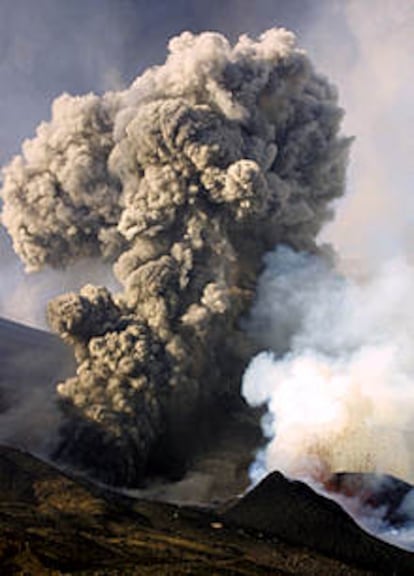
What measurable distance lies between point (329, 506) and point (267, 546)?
4.42 meters

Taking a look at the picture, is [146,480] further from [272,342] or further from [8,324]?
[8,324]

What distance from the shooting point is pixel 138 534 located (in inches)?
1205

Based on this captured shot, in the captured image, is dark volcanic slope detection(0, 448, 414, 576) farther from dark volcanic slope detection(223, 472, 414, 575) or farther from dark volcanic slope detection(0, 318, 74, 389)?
dark volcanic slope detection(0, 318, 74, 389)

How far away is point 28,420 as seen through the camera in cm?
5022

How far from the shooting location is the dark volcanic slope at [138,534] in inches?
973

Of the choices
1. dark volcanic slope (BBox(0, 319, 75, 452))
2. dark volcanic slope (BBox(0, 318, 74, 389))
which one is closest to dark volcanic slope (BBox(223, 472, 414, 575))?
dark volcanic slope (BBox(0, 319, 75, 452))

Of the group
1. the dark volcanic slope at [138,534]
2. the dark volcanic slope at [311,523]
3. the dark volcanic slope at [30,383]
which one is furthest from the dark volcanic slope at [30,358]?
the dark volcanic slope at [311,523]

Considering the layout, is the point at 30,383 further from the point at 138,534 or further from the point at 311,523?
the point at 311,523

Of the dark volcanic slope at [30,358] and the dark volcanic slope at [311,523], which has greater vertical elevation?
the dark volcanic slope at [30,358]

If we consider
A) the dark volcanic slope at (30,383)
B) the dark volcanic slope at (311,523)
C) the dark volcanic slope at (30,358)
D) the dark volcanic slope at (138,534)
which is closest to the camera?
the dark volcanic slope at (138,534)

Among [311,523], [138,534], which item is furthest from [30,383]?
[311,523]

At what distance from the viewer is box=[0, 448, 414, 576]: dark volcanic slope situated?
2470cm

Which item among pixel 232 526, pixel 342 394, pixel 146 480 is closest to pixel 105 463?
pixel 146 480

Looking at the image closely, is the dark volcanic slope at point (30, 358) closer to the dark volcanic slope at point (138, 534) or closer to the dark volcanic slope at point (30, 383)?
the dark volcanic slope at point (30, 383)
